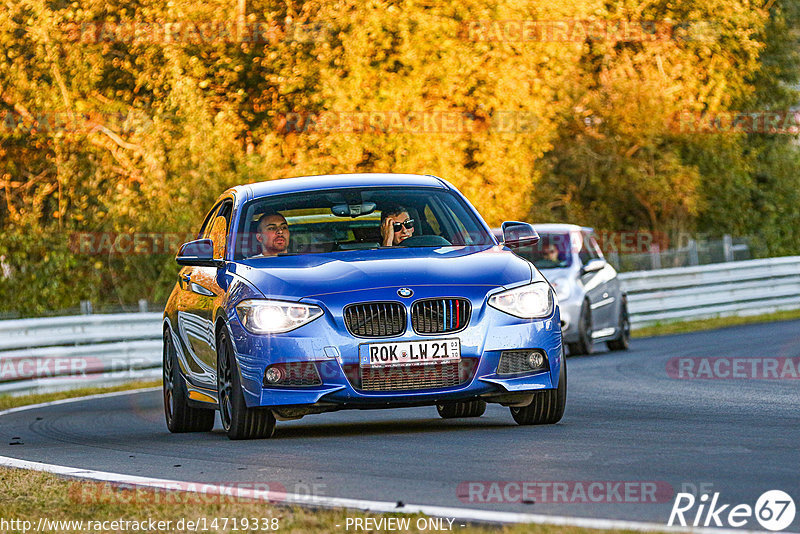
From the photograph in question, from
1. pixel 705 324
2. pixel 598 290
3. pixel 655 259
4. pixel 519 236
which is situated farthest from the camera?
pixel 655 259

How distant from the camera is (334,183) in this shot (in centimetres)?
1084

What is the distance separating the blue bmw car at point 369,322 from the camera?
9164mm

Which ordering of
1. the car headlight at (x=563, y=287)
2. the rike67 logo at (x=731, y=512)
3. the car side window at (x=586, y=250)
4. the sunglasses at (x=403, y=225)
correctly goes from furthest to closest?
the car side window at (x=586, y=250)
the car headlight at (x=563, y=287)
the sunglasses at (x=403, y=225)
the rike67 logo at (x=731, y=512)

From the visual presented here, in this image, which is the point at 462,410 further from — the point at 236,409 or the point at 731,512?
the point at 731,512

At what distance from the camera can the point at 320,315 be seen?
917 cm

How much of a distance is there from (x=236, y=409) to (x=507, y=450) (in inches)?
75.6

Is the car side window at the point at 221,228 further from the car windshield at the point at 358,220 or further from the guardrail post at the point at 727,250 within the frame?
the guardrail post at the point at 727,250

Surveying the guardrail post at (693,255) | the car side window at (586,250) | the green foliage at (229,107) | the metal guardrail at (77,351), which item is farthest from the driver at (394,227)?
the guardrail post at (693,255)

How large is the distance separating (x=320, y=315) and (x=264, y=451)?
81 centimetres

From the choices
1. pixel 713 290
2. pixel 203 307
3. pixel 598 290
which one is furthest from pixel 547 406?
pixel 713 290

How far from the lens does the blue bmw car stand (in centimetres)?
916

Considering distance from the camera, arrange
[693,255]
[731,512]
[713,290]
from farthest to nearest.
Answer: [693,255], [713,290], [731,512]

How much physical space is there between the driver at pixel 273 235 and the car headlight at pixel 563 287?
991 centimetres

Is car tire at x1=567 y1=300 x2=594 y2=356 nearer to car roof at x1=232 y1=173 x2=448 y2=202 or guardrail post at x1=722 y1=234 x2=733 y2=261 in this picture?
car roof at x1=232 y1=173 x2=448 y2=202
